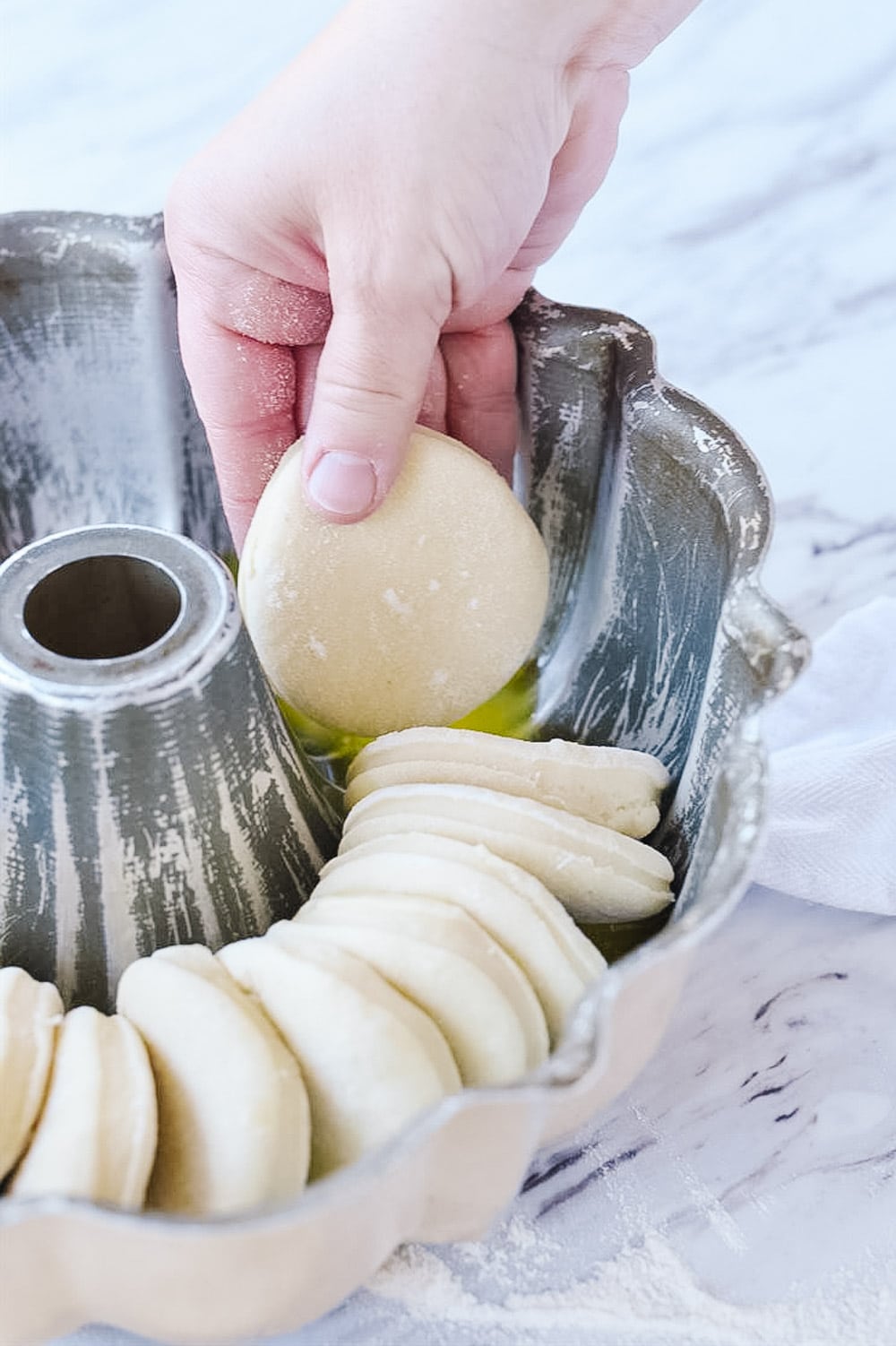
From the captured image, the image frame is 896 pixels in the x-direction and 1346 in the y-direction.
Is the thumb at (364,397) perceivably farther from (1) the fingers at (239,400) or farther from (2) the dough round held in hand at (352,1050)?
(2) the dough round held in hand at (352,1050)

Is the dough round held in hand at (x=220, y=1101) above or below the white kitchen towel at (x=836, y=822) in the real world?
above

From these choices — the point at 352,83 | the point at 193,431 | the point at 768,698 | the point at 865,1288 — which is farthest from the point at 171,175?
the point at 865,1288

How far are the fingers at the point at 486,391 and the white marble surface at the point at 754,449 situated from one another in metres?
0.25

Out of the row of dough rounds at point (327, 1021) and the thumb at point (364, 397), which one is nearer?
the row of dough rounds at point (327, 1021)

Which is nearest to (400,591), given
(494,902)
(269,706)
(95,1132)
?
(269,706)

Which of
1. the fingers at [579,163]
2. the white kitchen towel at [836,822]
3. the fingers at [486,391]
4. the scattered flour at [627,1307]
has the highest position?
the fingers at [579,163]

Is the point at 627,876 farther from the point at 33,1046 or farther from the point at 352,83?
the point at 352,83

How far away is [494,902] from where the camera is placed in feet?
1.85

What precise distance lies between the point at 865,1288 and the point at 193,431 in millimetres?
624

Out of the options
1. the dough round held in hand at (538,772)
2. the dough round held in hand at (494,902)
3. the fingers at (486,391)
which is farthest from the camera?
the fingers at (486,391)

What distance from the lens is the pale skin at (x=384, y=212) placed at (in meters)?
0.70

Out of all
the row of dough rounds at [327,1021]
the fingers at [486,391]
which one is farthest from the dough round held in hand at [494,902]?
the fingers at [486,391]

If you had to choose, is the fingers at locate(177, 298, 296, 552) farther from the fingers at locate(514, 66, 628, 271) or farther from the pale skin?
the fingers at locate(514, 66, 628, 271)

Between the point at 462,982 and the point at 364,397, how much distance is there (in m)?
0.31
